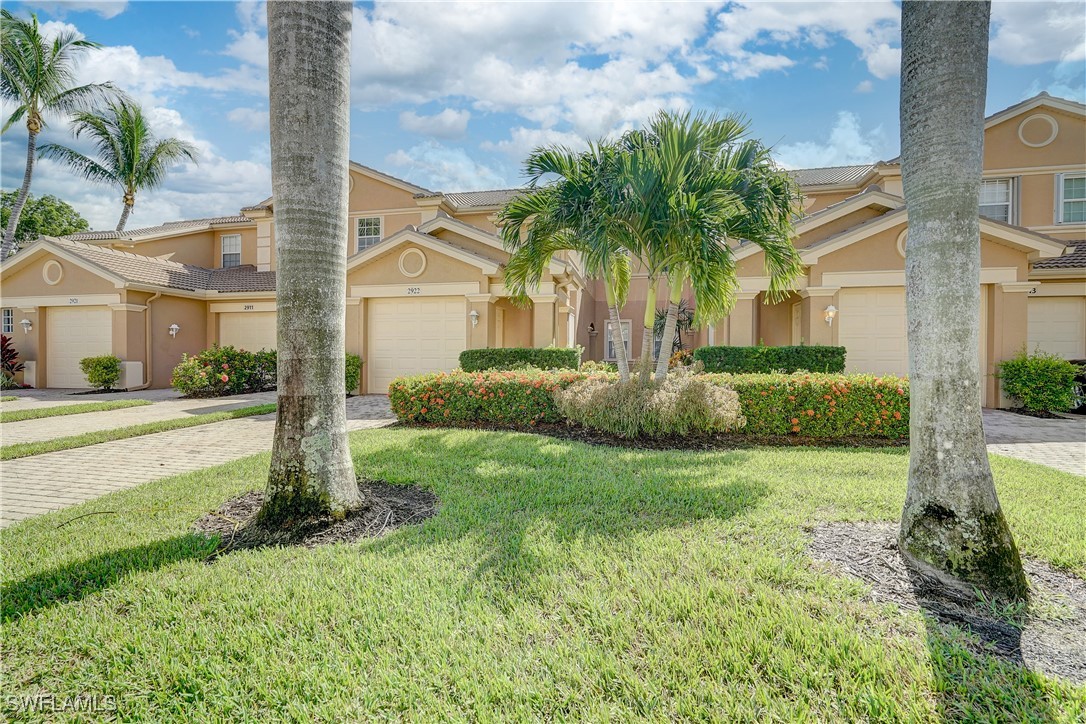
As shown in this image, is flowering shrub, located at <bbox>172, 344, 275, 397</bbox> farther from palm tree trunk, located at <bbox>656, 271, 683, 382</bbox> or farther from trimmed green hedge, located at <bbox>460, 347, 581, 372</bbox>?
palm tree trunk, located at <bbox>656, 271, 683, 382</bbox>

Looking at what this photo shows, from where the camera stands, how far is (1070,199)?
1378 cm

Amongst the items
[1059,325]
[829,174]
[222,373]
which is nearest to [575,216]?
[222,373]

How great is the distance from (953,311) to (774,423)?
16.1 ft

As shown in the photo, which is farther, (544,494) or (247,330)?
(247,330)

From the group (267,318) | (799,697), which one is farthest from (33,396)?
(799,697)

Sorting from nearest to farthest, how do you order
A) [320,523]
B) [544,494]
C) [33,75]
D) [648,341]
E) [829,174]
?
[320,523], [544,494], [648,341], [33,75], [829,174]

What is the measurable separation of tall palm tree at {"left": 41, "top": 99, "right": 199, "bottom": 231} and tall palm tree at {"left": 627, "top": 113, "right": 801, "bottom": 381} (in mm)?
27441

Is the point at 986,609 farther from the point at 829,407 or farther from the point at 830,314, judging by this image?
the point at 830,314

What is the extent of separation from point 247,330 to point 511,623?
18.8m

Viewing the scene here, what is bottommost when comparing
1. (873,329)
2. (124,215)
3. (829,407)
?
(829,407)

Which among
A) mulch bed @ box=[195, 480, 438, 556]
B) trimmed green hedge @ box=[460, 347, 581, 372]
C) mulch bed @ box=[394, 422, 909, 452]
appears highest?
trimmed green hedge @ box=[460, 347, 581, 372]

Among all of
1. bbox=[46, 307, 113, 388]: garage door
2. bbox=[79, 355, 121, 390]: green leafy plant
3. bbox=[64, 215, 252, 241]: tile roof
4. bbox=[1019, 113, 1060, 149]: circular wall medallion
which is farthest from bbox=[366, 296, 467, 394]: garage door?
bbox=[1019, 113, 1060, 149]: circular wall medallion

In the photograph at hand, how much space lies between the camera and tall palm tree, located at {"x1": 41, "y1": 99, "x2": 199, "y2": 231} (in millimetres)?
22562

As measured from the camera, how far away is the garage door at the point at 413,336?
13844 mm
